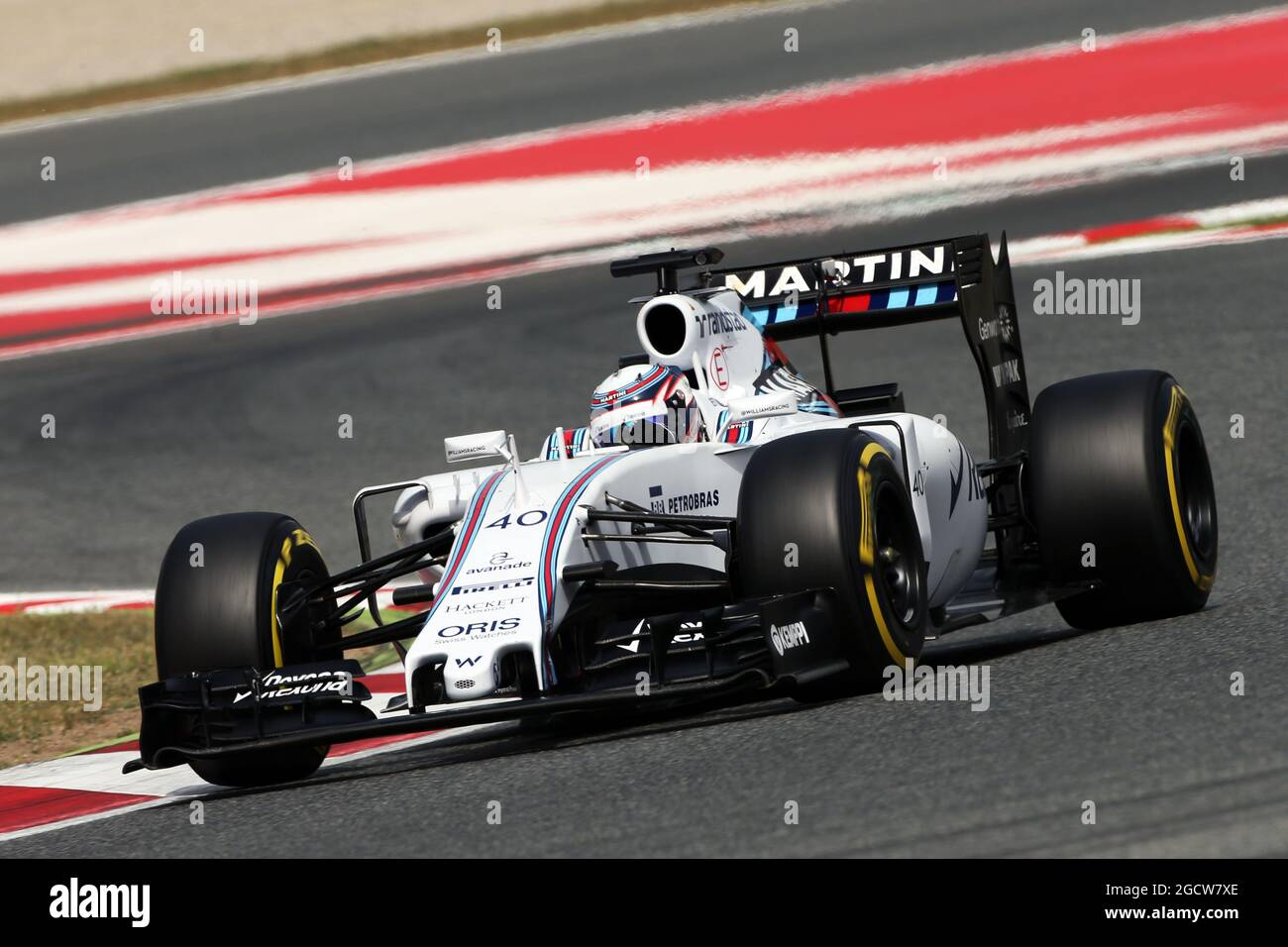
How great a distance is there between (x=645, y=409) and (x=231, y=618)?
5.32 ft

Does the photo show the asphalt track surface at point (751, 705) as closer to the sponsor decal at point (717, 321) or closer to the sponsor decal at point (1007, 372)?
the sponsor decal at point (1007, 372)

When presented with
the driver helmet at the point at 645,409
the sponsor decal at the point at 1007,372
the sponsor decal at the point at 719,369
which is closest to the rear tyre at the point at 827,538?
the driver helmet at the point at 645,409

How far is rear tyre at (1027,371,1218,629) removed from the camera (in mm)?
7965

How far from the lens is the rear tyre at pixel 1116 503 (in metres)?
7.96

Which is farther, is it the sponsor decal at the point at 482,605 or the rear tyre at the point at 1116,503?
the rear tyre at the point at 1116,503

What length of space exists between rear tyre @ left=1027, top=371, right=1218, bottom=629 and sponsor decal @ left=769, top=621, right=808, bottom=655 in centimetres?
175

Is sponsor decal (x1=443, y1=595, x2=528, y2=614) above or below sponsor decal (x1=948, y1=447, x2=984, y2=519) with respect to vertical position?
below

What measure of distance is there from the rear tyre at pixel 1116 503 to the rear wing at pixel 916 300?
0.74 m

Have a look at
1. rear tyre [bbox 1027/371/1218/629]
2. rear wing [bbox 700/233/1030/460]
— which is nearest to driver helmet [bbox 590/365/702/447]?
rear wing [bbox 700/233/1030/460]

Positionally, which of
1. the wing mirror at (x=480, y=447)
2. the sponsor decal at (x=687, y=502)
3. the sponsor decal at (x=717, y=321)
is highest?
the sponsor decal at (x=717, y=321)

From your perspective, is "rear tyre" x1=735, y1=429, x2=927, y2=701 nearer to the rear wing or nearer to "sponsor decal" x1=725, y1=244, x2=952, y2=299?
the rear wing

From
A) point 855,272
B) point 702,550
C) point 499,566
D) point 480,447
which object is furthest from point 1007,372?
point 499,566

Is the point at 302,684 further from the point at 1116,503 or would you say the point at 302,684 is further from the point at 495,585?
the point at 1116,503

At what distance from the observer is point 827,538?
6.76 meters
